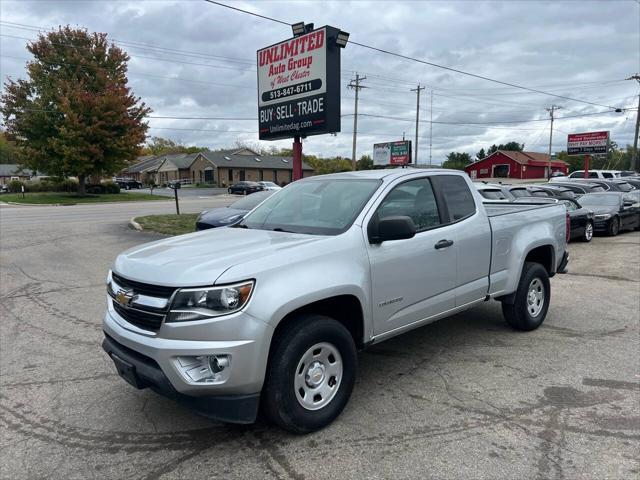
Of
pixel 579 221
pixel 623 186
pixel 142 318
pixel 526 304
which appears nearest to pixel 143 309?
pixel 142 318

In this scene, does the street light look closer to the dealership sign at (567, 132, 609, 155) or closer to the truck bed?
the truck bed

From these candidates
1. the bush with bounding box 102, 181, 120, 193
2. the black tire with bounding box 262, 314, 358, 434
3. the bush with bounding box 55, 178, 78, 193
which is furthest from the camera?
the bush with bounding box 102, 181, 120, 193

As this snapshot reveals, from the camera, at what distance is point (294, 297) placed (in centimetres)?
320

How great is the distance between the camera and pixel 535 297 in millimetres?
5805

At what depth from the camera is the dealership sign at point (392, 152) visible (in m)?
52.6

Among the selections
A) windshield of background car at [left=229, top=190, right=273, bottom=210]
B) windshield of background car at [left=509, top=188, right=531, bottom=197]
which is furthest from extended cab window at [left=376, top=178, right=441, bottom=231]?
windshield of background car at [left=509, top=188, right=531, bottom=197]

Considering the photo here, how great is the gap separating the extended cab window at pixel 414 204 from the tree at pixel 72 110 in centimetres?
3442

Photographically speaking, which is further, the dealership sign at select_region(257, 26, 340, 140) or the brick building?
the brick building

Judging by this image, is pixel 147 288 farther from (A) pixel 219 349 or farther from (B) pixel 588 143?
(B) pixel 588 143

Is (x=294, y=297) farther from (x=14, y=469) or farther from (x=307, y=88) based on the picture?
(x=307, y=88)

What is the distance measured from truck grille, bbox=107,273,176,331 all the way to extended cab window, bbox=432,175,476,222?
2796 mm

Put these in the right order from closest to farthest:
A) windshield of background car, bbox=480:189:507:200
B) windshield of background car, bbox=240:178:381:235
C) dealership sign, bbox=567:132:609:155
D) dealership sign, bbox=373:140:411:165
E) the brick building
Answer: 1. windshield of background car, bbox=240:178:381:235
2. windshield of background car, bbox=480:189:507:200
3. dealership sign, bbox=567:132:609:155
4. dealership sign, bbox=373:140:411:165
5. the brick building

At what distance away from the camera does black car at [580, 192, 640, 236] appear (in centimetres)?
1526

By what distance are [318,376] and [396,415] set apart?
0.73 metres
